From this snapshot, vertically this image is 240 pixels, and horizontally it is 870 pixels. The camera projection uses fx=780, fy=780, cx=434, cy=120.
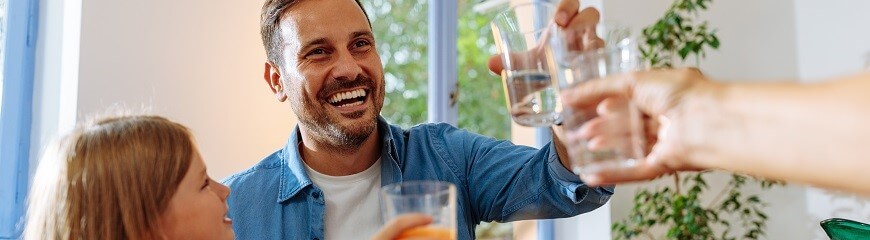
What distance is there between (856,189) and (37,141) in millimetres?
2115

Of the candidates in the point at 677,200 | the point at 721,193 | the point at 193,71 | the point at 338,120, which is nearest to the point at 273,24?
the point at 338,120

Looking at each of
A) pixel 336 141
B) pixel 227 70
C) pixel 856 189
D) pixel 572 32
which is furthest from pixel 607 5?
pixel 856 189

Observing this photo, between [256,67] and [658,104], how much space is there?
2.01 m

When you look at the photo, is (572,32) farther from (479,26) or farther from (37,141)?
(479,26)

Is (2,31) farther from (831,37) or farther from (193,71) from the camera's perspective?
(831,37)

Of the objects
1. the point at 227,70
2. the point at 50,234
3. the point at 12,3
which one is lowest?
the point at 50,234

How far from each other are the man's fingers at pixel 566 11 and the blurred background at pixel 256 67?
1489 mm

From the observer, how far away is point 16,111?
2188mm

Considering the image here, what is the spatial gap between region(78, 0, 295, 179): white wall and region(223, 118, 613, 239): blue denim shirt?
54cm

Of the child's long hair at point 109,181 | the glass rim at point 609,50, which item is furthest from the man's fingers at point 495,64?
the child's long hair at point 109,181

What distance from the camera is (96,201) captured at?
1.31 m

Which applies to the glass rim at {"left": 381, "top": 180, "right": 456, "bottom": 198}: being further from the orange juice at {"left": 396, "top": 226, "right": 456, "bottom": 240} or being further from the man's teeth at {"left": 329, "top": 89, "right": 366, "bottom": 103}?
the man's teeth at {"left": 329, "top": 89, "right": 366, "bottom": 103}

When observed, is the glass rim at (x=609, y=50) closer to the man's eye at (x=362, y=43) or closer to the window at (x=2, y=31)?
the man's eye at (x=362, y=43)

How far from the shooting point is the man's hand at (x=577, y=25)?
1.05 m
